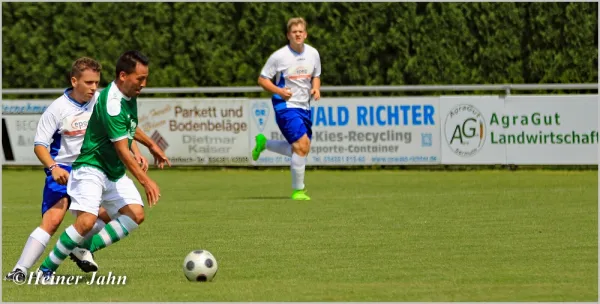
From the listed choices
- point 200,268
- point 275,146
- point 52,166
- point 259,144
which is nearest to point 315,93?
point 275,146

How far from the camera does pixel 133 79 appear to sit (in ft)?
29.4

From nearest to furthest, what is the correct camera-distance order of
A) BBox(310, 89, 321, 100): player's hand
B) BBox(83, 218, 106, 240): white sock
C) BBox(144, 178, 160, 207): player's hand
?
BBox(144, 178, 160, 207): player's hand, BBox(83, 218, 106, 240): white sock, BBox(310, 89, 321, 100): player's hand

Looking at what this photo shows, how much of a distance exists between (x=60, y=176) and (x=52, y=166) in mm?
195

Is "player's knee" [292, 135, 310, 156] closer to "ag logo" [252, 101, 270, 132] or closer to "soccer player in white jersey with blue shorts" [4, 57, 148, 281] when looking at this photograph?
"ag logo" [252, 101, 270, 132]

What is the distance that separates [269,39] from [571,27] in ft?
16.5

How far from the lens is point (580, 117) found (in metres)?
20.4

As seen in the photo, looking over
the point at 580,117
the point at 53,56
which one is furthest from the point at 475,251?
the point at 53,56

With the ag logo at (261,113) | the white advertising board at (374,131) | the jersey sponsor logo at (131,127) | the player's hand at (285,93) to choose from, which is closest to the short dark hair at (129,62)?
the jersey sponsor logo at (131,127)

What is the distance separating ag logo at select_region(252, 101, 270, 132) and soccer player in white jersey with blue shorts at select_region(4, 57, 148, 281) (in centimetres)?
1162

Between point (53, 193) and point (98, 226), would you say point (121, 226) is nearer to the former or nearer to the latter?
point (98, 226)

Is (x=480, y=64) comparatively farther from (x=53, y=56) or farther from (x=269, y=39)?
(x=53, y=56)

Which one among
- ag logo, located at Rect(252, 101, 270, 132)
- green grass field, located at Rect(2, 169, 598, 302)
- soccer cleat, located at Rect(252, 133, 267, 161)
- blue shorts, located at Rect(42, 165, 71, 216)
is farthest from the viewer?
ag logo, located at Rect(252, 101, 270, 132)

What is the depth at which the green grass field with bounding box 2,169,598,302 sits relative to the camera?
28.1 feet

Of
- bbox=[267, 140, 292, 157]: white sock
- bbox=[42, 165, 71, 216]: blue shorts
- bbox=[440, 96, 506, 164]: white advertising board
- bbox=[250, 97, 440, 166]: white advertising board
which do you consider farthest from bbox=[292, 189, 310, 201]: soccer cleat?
bbox=[42, 165, 71, 216]: blue shorts
